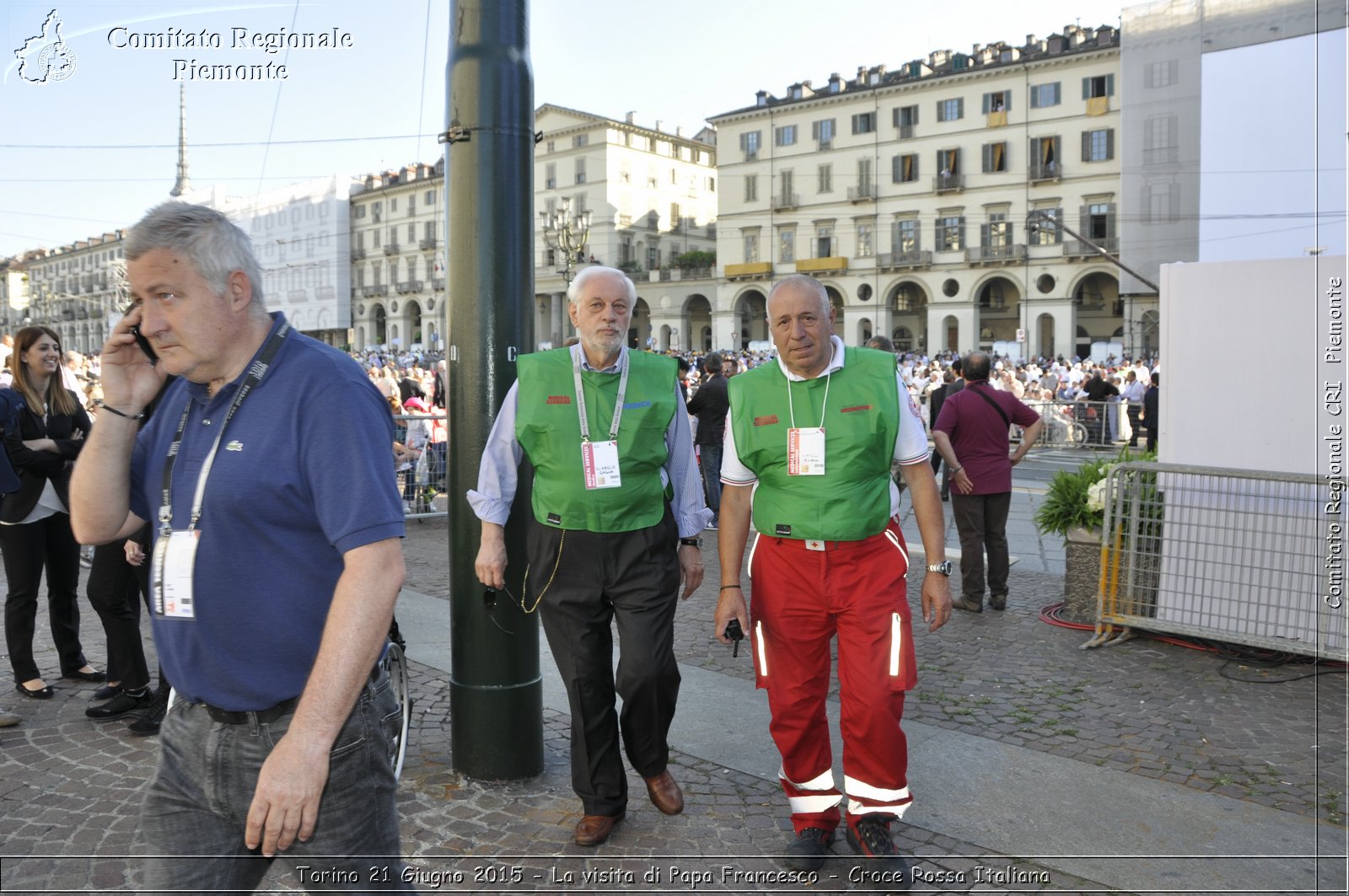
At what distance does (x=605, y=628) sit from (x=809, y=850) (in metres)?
1.02

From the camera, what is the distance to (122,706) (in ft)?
16.5

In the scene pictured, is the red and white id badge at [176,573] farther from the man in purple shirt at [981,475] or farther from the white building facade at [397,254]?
the white building facade at [397,254]

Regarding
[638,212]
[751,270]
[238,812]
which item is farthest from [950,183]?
[238,812]

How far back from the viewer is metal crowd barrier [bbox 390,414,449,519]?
1175cm

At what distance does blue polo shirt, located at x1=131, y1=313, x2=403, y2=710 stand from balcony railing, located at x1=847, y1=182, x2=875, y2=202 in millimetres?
61366

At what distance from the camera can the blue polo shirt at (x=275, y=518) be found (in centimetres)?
184

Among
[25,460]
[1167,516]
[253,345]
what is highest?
[253,345]

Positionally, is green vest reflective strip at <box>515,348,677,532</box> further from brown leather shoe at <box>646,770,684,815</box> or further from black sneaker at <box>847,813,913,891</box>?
black sneaker at <box>847,813,913,891</box>

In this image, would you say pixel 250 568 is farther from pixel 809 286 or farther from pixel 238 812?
pixel 809 286

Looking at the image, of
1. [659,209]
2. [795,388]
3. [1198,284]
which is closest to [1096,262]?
[659,209]

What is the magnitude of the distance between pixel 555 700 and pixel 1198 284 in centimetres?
445

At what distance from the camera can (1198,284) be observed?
6094mm

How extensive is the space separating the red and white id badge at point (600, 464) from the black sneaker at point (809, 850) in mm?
1350

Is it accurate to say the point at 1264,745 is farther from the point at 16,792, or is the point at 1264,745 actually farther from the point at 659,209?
the point at 659,209
